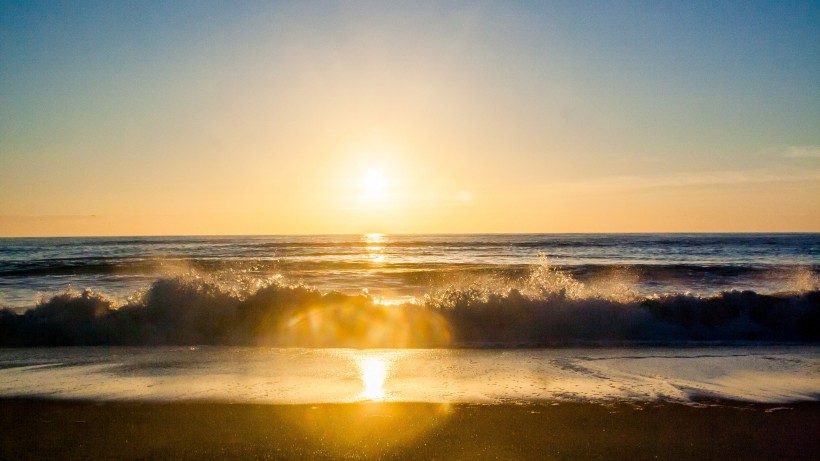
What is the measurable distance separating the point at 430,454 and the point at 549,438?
1.19 metres

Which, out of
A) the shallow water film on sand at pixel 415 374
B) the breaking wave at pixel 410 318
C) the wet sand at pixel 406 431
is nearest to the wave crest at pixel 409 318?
the breaking wave at pixel 410 318

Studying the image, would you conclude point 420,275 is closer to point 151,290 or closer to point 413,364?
point 151,290

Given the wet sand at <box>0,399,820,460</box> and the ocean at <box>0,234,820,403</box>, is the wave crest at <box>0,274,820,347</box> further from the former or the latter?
the wet sand at <box>0,399,820,460</box>

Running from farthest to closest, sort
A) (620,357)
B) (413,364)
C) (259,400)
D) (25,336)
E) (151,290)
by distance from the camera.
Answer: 1. (151,290)
2. (25,336)
3. (620,357)
4. (413,364)
5. (259,400)

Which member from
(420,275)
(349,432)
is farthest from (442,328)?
(420,275)

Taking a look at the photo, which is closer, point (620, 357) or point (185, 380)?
point (185, 380)

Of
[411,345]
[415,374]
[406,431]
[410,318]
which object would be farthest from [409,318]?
[406,431]

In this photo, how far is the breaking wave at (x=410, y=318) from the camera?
12.4 meters

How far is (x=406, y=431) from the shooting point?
5.96 meters

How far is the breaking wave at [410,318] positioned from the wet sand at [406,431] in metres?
5.03

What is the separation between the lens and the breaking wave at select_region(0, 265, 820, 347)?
490 inches

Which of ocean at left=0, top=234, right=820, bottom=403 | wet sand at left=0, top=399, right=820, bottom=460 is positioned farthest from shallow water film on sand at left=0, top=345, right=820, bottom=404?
wet sand at left=0, top=399, right=820, bottom=460

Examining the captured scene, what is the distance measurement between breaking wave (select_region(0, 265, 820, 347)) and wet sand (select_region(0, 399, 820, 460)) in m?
5.03

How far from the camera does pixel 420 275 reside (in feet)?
100
